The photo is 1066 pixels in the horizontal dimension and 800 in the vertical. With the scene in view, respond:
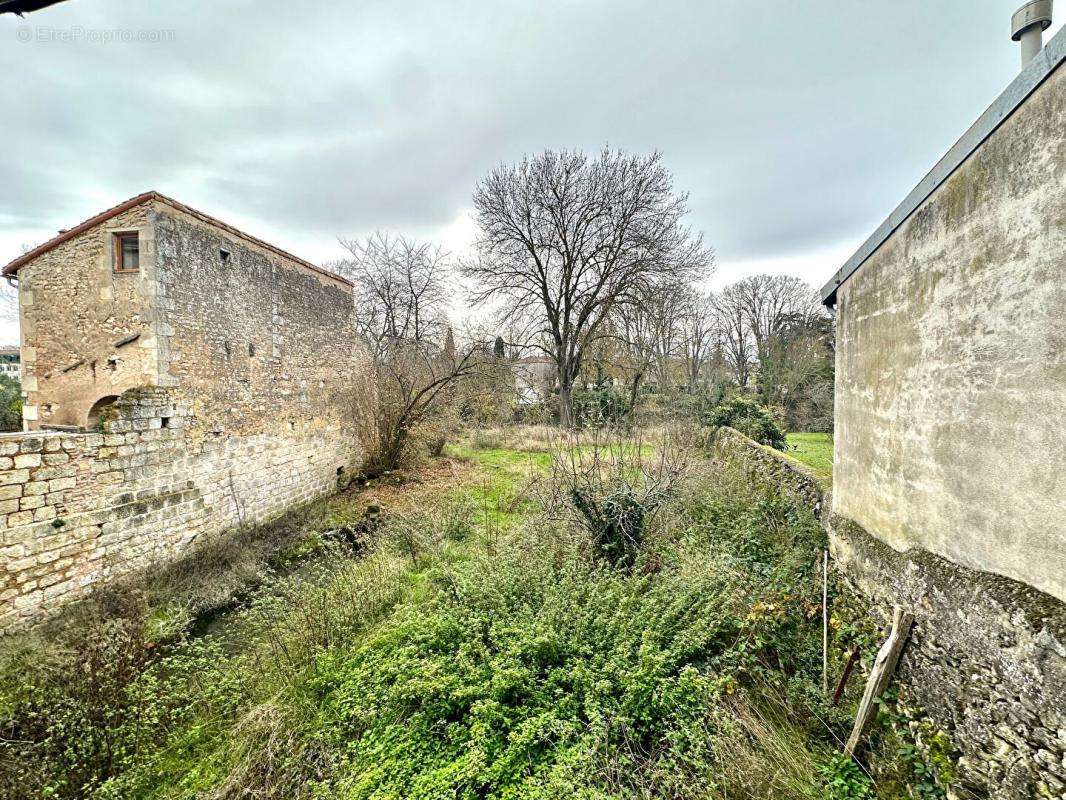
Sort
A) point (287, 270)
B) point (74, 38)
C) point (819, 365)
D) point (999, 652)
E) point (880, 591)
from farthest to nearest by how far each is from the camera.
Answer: point (819, 365) < point (287, 270) < point (880, 591) < point (74, 38) < point (999, 652)

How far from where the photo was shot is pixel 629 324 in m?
18.4

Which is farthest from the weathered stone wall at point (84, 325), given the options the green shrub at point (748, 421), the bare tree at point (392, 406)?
the green shrub at point (748, 421)

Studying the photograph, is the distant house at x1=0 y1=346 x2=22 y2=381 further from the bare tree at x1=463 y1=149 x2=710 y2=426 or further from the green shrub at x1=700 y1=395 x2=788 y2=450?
the green shrub at x1=700 y1=395 x2=788 y2=450

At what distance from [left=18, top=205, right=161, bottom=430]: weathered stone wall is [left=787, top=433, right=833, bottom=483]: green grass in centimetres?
1191

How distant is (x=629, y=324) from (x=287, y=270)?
1371cm

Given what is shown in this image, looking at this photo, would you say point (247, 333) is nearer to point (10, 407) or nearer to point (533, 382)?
point (10, 407)

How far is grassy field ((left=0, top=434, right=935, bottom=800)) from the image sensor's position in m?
2.74

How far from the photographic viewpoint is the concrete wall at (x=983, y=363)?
207 centimetres

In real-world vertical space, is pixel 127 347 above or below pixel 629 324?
below

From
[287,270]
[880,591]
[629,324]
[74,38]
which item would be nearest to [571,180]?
[629,324]

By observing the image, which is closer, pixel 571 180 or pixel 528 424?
pixel 571 180

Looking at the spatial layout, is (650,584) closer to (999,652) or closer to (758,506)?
(758,506)

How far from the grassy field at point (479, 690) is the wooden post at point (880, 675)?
177 millimetres

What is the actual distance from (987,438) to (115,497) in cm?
911
